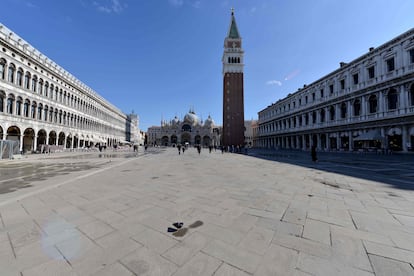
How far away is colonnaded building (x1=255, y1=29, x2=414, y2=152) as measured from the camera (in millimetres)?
21281

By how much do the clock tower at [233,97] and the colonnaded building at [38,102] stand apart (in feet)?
134

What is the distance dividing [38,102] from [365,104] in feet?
161

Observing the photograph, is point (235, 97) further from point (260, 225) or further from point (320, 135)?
point (260, 225)

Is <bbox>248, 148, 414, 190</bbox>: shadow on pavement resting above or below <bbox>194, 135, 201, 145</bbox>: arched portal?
below

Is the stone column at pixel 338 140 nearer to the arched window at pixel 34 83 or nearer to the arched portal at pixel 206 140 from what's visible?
the arched window at pixel 34 83

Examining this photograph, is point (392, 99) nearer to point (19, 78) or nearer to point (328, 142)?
point (328, 142)

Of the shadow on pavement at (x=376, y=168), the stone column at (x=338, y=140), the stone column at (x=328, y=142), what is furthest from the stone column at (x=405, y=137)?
the stone column at (x=328, y=142)

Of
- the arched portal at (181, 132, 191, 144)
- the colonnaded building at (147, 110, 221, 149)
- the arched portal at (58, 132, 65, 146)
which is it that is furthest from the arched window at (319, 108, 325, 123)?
the arched portal at (181, 132, 191, 144)

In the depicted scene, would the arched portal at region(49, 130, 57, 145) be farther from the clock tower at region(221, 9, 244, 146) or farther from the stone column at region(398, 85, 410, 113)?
the stone column at region(398, 85, 410, 113)

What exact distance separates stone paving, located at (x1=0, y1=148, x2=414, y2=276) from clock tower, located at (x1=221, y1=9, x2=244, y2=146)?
57442 mm

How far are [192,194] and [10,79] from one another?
3210cm

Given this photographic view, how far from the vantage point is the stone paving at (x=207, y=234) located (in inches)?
85.2

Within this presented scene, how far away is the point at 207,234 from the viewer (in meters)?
2.96

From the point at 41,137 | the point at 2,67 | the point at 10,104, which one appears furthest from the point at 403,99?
the point at 41,137
